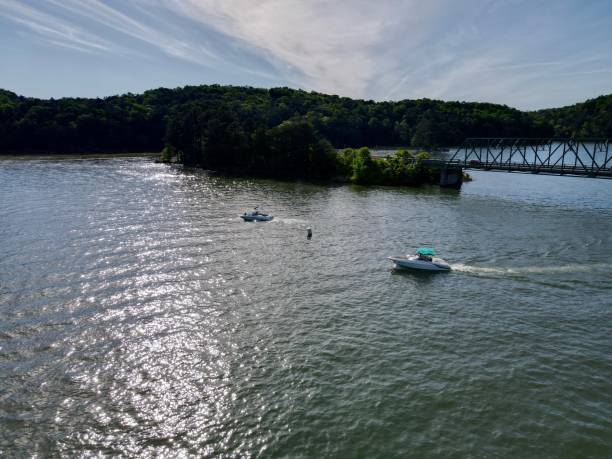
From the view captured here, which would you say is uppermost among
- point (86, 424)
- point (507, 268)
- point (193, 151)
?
point (193, 151)

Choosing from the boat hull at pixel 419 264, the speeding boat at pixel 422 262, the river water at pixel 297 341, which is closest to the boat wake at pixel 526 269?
the river water at pixel 297 341

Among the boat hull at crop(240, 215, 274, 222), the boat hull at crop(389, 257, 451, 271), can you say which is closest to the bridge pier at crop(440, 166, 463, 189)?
the boat hull at crop(240, 215, 274, 222)

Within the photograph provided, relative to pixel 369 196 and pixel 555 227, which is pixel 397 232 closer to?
pixel 555 227

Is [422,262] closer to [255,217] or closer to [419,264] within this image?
[419,264]

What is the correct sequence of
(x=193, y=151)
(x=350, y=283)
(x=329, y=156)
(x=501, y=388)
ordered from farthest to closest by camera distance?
(x=193, y=151) → (x=329, y=156) → (x=350, y=283) → (x=501, y=388)

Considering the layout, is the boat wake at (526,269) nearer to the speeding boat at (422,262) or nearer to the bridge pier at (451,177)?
the speeding boat at (422,262)

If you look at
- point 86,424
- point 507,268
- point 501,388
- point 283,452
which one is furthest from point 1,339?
point 507,268
